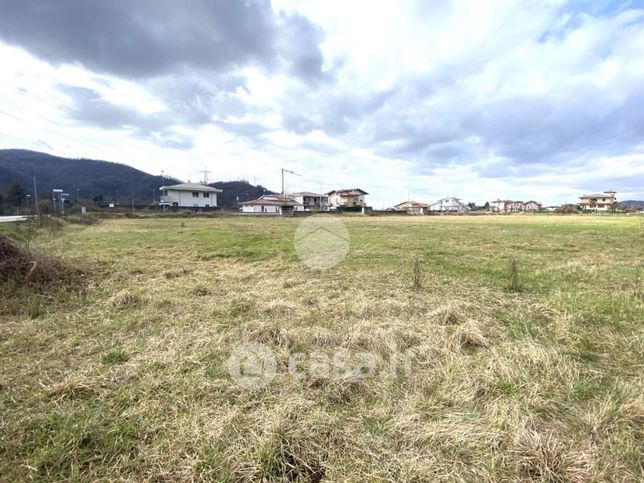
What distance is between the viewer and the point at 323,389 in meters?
2.90

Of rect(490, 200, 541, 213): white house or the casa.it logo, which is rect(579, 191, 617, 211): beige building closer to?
rect(490, 200, 541, 213): white house

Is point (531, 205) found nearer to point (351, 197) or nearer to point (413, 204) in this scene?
point (413, 204)

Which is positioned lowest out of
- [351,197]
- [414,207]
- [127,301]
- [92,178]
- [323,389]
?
[323,389]

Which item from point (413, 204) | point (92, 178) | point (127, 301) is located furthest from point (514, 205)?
point (92, 178)

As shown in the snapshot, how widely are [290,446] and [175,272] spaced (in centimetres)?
665

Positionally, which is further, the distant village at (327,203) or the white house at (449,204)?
the white house at (449,204)

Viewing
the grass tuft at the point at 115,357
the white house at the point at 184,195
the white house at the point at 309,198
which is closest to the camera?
the grass tuft at the point at 115,357

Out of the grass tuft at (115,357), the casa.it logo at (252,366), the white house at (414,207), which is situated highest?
the white house at (414,207)

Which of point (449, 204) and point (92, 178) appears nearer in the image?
point (92, 178)

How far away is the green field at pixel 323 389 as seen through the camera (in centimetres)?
206

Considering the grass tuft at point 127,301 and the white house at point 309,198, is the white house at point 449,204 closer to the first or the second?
the white house at point 309,198

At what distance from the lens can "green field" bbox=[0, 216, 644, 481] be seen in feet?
6.77

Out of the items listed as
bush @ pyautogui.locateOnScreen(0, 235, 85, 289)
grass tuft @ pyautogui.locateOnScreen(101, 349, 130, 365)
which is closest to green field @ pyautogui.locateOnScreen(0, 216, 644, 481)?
grass tuft @ pyautogui.locateOnScreen(101, 349, 130, 365)

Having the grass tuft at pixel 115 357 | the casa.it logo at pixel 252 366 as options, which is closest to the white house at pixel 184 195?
the grass tuft at pixel 115 357
